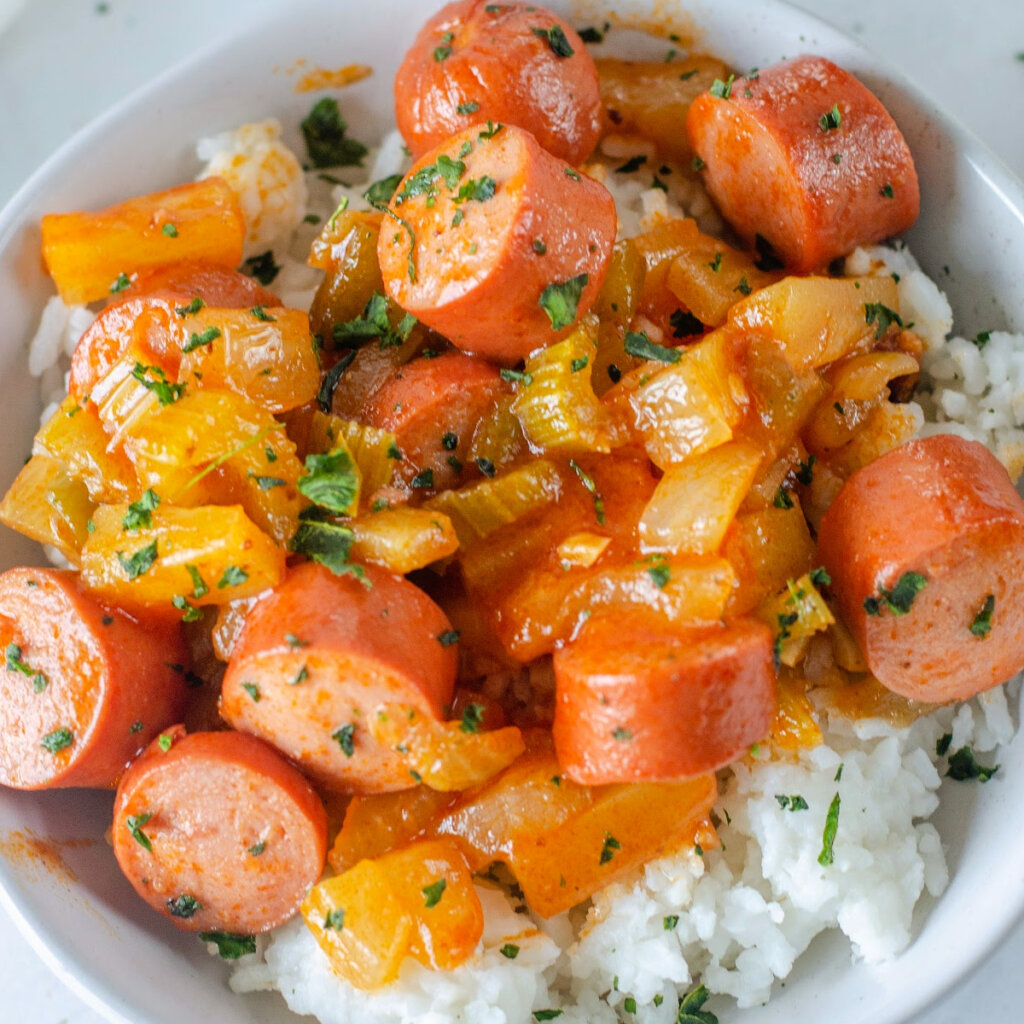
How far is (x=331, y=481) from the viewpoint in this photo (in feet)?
8.28

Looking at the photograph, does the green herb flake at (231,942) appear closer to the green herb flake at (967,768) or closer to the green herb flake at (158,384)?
the green herb flake at (158,384)

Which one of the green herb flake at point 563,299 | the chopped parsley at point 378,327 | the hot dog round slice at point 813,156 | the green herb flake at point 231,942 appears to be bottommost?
the green herb flake at point 231,942

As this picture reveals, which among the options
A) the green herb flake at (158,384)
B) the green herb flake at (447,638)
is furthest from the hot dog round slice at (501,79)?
the green herb flake at (447,638)

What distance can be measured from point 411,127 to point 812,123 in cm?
109

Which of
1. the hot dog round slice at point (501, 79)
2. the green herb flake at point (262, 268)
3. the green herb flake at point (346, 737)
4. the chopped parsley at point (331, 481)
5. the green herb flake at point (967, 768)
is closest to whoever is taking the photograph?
the green herb flake at point (346, 737)

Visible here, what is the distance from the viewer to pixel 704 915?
2627 millimetres

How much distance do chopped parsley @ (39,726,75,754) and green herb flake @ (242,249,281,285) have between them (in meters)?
1.52

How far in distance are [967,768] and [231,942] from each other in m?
1.89

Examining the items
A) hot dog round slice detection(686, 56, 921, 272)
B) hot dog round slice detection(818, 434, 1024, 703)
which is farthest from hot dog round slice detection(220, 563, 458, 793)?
hot dog round slice detection(686, 56, 921, 272)

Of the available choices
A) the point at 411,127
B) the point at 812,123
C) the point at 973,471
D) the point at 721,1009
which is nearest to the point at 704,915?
the point at 721,1009

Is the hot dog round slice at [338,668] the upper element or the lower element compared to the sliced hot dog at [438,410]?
lower

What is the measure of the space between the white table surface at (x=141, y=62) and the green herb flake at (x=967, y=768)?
72 cm

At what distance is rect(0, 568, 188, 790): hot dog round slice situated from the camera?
2529 millimetres

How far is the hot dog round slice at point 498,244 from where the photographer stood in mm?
2477
